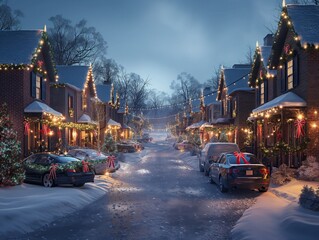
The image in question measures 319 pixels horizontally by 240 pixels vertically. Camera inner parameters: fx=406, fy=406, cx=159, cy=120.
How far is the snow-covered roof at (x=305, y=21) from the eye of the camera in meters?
18.3

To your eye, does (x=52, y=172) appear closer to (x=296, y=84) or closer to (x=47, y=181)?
(x=47, y=181)

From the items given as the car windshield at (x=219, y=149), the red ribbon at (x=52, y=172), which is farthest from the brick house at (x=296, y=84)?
the red ribbon at (x=52, y=172)

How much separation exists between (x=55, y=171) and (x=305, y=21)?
13540 mm

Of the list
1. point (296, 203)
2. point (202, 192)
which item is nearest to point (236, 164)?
point (202, 192)

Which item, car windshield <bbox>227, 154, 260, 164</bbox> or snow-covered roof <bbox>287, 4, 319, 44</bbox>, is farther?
snow-covered roof <bbox>287, 4, 319, 44</bbox>

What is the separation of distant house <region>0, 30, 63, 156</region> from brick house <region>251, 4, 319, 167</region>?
13.1 metres

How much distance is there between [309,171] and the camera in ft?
55.9

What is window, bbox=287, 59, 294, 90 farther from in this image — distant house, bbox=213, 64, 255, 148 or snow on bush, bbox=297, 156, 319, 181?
distant house, bbox=213, 64, 255, 148

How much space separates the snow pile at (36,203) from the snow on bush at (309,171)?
8.33 meters

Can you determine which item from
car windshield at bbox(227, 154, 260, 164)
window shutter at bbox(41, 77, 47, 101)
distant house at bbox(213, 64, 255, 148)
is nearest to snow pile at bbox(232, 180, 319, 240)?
car windshield at bbox(227, 154, 260, 164)

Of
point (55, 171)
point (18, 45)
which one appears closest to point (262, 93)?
point (18, 45)

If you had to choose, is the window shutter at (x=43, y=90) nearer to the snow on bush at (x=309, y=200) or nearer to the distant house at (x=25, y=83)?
the distant house at (x=25, y=83)

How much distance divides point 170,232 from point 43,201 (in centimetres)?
473

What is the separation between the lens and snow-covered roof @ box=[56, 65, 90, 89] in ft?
117
